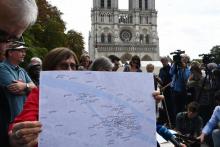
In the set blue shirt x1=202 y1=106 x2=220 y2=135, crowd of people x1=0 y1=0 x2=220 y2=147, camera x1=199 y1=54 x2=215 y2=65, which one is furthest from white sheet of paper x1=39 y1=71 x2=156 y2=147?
camera x1=199 y1=54 x2=215 y2=65

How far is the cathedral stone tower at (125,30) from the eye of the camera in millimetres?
102875

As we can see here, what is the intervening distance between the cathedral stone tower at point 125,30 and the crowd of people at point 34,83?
90.0m

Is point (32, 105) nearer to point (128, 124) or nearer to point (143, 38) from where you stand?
point (128, 124)

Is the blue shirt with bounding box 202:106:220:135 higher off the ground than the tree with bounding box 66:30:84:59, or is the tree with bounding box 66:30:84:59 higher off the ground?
the tree with bounding box 66:30:84:59

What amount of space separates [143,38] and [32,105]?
344 ft

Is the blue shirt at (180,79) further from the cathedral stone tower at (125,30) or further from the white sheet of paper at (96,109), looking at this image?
the cathedral stone tower at (125,30)

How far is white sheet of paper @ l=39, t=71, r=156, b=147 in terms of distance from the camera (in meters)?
2.48

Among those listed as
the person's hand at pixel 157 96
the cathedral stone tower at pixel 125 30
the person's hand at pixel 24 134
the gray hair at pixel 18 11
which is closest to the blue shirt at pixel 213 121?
the person's hand at pixel 157 96

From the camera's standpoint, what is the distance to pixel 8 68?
418 centimetres

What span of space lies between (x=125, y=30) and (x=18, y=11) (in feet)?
344

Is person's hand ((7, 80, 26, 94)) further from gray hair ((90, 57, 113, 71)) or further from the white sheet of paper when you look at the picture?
the white sheet of paper

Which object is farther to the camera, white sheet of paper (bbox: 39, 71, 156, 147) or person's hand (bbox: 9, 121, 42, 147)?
white sheet of paper (bbox: 39, 71, 156, 147)

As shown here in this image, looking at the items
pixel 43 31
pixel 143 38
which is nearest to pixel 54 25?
pixel 43 31

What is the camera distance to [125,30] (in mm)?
106188
